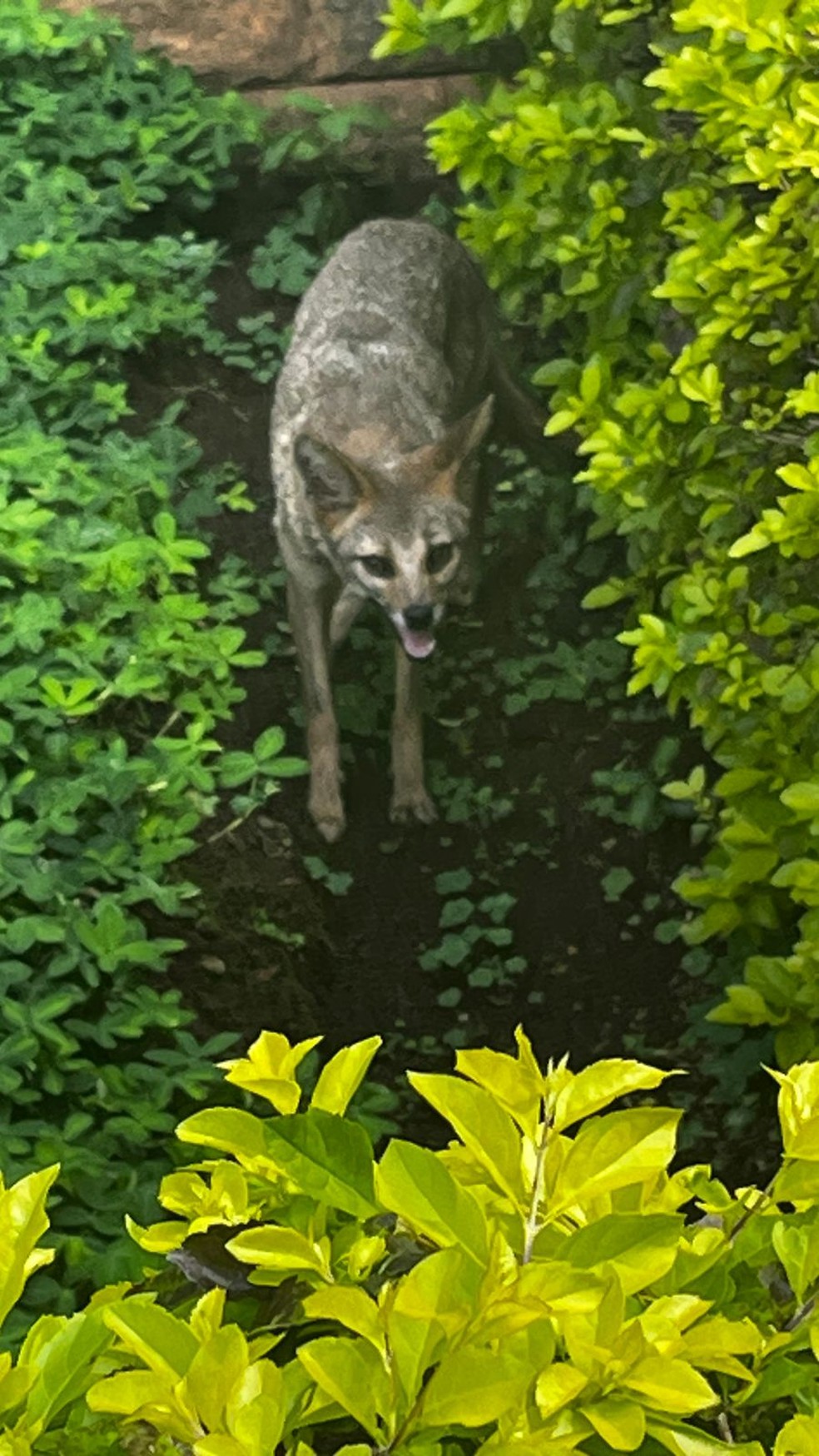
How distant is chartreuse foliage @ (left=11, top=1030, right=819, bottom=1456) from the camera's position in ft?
2.12

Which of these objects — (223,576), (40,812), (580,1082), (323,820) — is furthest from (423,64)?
(580,1082)

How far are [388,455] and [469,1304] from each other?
220cm

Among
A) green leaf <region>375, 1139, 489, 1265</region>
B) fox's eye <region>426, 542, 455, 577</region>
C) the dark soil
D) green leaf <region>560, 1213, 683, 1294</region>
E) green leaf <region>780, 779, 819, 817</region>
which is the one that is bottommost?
the dark soil

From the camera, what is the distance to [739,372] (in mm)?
2162

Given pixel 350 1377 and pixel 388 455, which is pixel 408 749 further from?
pixel 350 1377

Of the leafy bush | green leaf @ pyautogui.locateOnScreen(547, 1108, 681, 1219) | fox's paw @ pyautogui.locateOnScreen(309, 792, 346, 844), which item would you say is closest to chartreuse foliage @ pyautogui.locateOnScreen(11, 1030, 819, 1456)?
green leaf @ pyautogui.locateOnScreen(547, 1108, 681, 1219)

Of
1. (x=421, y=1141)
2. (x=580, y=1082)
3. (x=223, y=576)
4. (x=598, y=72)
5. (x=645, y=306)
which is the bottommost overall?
(x=421, y=1141)

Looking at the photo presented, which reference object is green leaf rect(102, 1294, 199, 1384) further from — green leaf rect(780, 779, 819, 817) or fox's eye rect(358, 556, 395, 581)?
fox's eye rect(358, 556, 395, 581)

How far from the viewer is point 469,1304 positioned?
2.18 ft

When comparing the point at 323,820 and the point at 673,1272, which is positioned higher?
the point at 673,1272

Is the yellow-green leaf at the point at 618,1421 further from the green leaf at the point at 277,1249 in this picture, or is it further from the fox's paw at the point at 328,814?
the fox's paw at the point at 328,814

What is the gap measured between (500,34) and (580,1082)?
2788 millimetres

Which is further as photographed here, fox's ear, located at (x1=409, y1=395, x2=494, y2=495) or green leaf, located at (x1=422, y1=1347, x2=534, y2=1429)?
fox's ear, located at (x1=409, y1=395, x2=494, y2=495)

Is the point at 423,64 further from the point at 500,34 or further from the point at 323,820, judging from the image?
the point at 323,820
